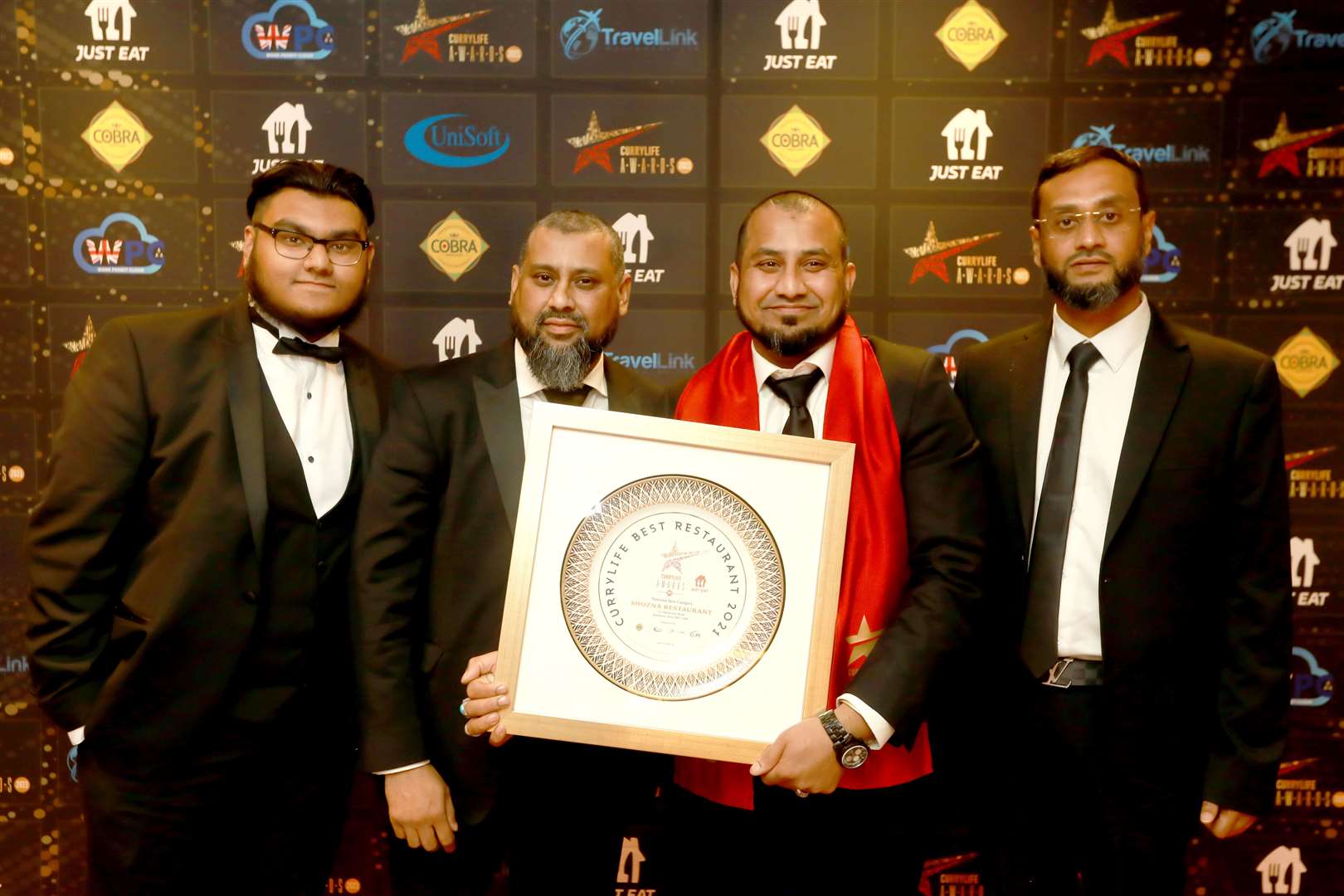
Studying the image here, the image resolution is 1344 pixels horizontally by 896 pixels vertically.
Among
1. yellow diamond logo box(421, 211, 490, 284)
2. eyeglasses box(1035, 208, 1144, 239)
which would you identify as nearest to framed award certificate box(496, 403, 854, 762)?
eyeglasses box(1035, 208, 1144, 239)

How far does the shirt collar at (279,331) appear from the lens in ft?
7.97

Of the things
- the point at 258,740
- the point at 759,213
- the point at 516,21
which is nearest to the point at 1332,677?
the point at 759,213

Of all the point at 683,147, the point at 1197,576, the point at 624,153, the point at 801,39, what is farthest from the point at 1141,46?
the point at 1197,576

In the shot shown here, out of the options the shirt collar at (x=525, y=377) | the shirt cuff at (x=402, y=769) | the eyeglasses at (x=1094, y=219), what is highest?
the eyeglasses at (x=1094, y=219)

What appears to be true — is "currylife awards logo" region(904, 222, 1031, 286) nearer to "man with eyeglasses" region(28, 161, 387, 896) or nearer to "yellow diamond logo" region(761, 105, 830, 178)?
"yellow diamond logo" region(761, 105, 830, 178)

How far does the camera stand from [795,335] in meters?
2.11

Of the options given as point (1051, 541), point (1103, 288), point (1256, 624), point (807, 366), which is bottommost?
point (1256, 624)

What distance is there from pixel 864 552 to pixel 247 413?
1660 mm

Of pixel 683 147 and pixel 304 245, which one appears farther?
pixel 683 147

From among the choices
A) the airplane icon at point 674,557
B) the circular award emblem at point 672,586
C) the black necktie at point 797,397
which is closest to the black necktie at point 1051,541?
the black necktie at point 797,397

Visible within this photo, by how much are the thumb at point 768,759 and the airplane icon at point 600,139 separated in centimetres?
238

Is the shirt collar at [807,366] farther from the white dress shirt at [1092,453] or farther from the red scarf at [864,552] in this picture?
the white dress shirt at [1092,453]

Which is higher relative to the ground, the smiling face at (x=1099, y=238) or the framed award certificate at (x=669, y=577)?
the smiling face at (x=1099, y=238)

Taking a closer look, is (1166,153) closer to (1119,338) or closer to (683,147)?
(1119,338)
